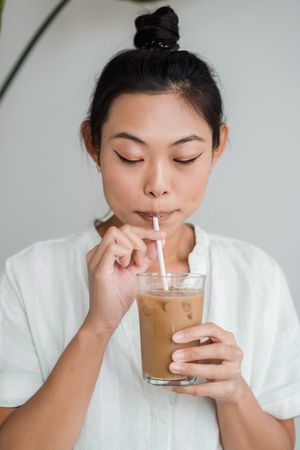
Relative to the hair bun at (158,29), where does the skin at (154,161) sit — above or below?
below

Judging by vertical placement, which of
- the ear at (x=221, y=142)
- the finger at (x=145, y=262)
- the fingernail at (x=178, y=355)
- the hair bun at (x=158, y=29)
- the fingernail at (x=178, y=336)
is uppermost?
the hair bun at (x=158, y=29)

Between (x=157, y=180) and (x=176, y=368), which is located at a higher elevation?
(x=157, y=180)

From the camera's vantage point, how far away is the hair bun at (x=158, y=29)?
1535 millimetres

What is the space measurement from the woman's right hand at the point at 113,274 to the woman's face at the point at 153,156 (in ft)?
0.36

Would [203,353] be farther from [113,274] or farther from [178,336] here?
[113,274]

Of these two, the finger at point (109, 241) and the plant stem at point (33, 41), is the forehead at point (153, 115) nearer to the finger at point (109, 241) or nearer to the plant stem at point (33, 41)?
the finger at point (109, 241)

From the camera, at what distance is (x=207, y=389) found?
4.10 ft

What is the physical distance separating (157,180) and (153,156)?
6 cm

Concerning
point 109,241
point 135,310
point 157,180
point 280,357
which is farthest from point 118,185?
point 280,357

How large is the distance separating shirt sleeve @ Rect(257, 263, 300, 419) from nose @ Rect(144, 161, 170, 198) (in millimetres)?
491

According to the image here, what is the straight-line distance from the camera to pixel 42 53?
2.33 metres

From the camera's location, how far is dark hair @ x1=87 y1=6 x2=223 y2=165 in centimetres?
149


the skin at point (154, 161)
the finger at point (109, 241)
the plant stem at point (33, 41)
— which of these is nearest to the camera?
the finger at point (109, 241)

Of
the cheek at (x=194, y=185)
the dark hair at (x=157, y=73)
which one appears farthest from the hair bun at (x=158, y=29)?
the cheek at (x=194, y=185)
